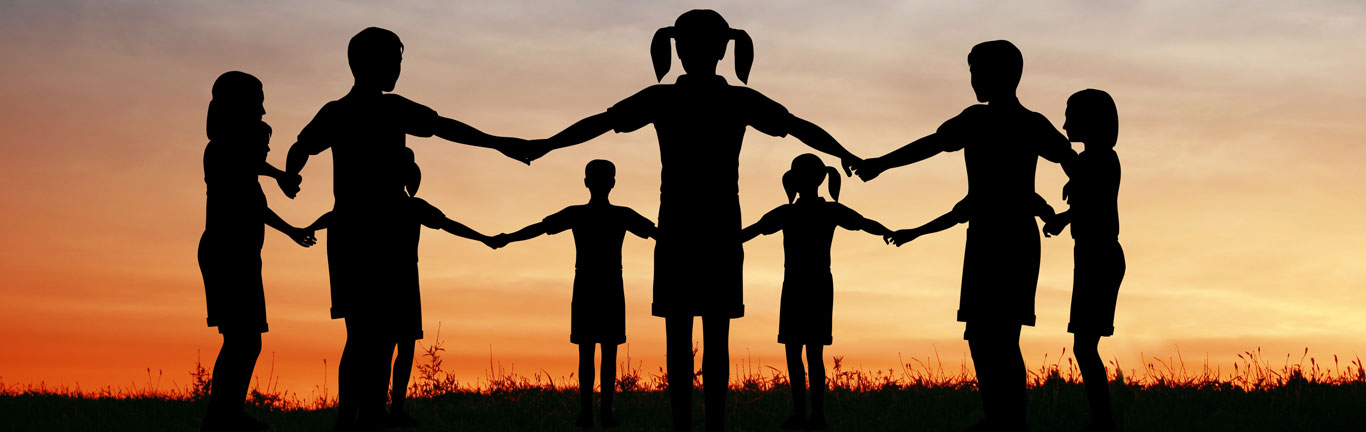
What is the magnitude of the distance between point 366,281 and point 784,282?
12.8 ft

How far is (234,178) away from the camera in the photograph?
9.02m

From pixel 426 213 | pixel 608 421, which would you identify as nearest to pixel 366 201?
pixel 426 213

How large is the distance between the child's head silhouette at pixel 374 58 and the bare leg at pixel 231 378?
2.34m

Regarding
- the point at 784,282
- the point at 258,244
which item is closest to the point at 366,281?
the point at 258,244

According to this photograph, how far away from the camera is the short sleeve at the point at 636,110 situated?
Result: 7820 mm

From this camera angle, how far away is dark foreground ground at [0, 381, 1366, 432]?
10.6m

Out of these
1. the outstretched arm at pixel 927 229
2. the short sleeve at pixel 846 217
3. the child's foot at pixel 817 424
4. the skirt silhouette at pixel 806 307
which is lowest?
the child's foot at pixel 817 424

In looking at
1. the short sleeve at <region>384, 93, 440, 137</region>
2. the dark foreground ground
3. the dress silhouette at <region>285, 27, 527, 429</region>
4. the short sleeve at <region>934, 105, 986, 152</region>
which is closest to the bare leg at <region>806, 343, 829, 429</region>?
the dark foreground ground

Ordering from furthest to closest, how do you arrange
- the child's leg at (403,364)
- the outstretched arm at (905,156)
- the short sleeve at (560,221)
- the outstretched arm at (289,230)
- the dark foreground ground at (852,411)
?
the short sleeve at (560,221), the dark foreground ground at (852,411), the child's leg at (403,364), the outstretched arm at (289,230), the outstretched arm at (905,156)

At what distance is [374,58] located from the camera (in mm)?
8102

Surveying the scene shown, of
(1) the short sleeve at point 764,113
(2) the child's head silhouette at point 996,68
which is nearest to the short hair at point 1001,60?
(2) the child's head silhouette at point 996,68

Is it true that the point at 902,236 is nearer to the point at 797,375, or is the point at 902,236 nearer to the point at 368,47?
the point at 797,375

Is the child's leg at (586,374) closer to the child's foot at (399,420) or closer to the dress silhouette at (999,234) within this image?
the child's foot at (399,420)

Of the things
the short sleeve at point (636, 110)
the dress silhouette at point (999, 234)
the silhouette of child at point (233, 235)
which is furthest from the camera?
the silhouette of child at point (233, 235)
